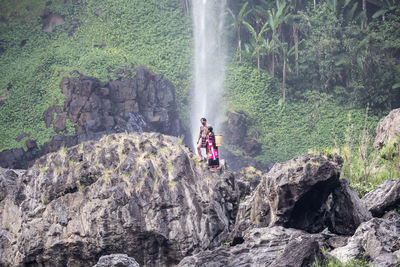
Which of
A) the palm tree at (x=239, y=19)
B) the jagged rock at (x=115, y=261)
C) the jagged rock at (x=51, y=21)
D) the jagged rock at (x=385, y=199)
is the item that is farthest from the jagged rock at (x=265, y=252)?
the jagged rock at (x=51, y=21)

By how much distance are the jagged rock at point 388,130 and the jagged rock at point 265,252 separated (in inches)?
239

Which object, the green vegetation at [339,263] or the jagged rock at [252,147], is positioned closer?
the green vegetation at [339,263]

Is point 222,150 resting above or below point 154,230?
above

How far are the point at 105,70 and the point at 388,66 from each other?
57.6 feet

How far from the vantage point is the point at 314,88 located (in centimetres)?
3028

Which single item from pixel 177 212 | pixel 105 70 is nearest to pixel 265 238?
pixel 177 212

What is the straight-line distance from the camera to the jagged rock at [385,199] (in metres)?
9.68

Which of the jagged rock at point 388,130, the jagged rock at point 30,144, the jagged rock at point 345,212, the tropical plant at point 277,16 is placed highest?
the tropical plant at point 277,16

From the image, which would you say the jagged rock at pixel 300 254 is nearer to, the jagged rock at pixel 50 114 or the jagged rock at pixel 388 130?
the jagged rock at pixel 388 130

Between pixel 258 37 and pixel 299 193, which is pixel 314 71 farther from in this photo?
pixel 299 193

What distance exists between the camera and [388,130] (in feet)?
45.4

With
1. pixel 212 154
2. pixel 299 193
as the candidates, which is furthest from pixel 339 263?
pixel 212 154

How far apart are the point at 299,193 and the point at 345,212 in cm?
122

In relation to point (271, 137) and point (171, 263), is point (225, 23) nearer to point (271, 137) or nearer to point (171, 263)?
point (271, 137)
